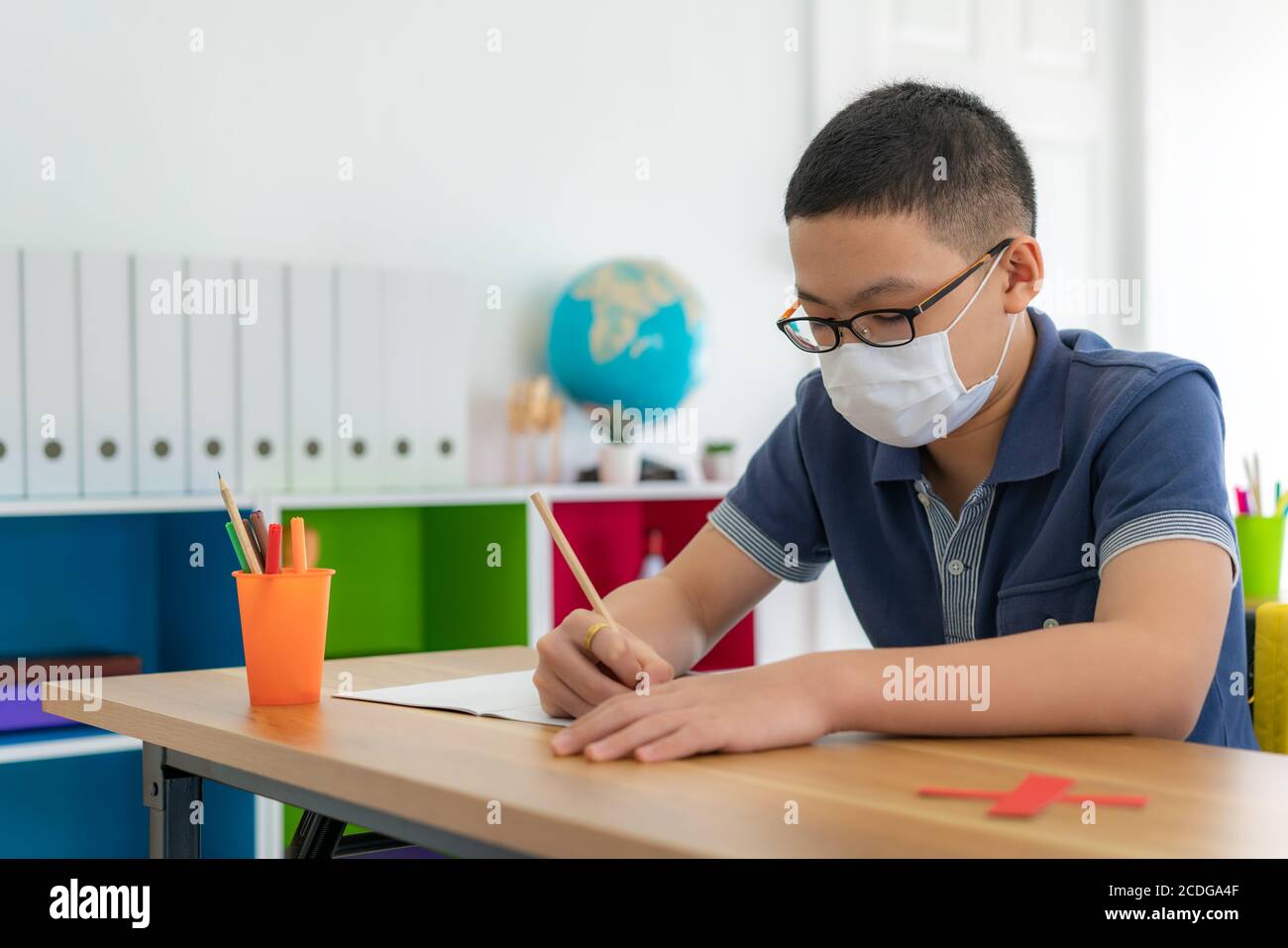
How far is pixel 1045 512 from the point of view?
1.28 metres

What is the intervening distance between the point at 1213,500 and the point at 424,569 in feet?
6.20

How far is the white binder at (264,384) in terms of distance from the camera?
92.7 inches

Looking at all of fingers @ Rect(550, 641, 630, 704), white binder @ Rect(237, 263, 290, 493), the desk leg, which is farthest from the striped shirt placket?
white binder @ Rect(237, 263, 290, 493)

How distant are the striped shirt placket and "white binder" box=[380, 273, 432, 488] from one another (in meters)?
1.34

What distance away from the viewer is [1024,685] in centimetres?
96

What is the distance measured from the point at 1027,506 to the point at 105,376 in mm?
1544

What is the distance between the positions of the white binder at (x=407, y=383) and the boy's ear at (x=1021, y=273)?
1.42m

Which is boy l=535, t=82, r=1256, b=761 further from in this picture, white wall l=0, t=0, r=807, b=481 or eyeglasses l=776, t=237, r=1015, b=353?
white wall l=0, t=0, r=807, b=481

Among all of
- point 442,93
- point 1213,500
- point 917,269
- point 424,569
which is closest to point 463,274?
point 442,93

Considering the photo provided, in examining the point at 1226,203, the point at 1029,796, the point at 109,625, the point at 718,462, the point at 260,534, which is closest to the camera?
the point at 1029,796

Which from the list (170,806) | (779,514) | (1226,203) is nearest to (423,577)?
(779,514)

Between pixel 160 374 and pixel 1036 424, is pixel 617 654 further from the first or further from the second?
pixel 160 374

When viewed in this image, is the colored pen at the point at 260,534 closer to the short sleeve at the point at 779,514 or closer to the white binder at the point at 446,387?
the short sleeve at the point at 779,514
